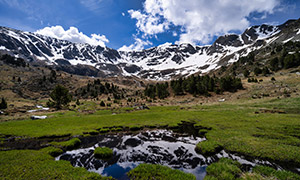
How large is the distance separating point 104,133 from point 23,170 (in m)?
15.2

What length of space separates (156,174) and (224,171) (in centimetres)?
619

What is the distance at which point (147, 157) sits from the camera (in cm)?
1623

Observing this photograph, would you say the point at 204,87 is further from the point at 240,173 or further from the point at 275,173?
the point at 240,173

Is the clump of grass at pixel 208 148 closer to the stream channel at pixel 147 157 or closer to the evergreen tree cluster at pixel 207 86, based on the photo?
the stream channel at pixel 147 157

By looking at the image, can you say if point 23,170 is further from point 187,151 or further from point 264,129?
point 264,129

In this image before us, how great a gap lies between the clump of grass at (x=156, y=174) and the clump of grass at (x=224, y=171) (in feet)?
6.46

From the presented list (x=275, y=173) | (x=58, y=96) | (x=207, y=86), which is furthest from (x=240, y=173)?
(x=207, y=86)

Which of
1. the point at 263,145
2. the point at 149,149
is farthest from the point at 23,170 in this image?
the point at 263,145

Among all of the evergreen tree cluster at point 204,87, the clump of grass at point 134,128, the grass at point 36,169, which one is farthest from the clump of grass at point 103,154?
the evergreen tree cluster at point 204,87

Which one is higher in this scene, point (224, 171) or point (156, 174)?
point (224, 171)

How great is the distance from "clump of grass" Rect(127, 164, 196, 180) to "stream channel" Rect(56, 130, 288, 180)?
3.52 ft

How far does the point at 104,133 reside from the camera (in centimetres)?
2753

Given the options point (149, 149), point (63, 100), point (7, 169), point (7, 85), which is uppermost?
point (7, 85)

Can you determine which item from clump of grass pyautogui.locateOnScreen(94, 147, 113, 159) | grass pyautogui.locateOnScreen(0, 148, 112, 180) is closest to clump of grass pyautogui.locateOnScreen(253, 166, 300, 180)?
grass pyautogui.locateOnScreen(0, 148, 112, 180)
